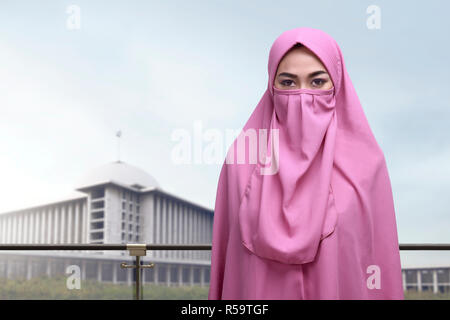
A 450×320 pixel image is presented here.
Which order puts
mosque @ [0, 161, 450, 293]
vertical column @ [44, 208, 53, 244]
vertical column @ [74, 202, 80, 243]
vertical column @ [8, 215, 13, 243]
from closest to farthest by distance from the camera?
mosque @ [0, 161, 450, 293], vertical column @ [74, 202, 80, 243], vertical column @ [44, 208, 53, 244], vertical column @ [8, 215, 13, 243]

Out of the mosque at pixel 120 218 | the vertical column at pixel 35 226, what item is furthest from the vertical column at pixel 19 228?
the vertical column at pixel 35 226

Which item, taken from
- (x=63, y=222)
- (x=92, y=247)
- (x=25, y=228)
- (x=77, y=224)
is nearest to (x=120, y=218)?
(x=77, y=224)

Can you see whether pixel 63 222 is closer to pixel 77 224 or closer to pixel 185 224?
pixel 77 224

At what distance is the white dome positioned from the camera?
163 ft

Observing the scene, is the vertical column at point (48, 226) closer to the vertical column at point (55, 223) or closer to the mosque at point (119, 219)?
the mosque at point (119, 219)

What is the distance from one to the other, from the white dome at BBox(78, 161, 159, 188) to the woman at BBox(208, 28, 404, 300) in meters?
48.7

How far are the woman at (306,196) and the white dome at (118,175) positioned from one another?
4866 centimetres

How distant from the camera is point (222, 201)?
1.39m

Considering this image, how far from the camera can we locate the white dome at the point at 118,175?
49.6 metres

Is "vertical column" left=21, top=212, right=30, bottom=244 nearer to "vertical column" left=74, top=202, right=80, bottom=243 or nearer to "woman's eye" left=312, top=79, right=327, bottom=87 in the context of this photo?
"vertical column" left=74, top=202, right=80, bottom=243

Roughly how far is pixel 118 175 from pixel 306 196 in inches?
1979

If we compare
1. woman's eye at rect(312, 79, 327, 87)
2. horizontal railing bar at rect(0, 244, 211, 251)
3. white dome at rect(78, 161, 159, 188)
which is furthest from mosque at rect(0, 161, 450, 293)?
woman's eye at rect(312, 79, 327, 87)
